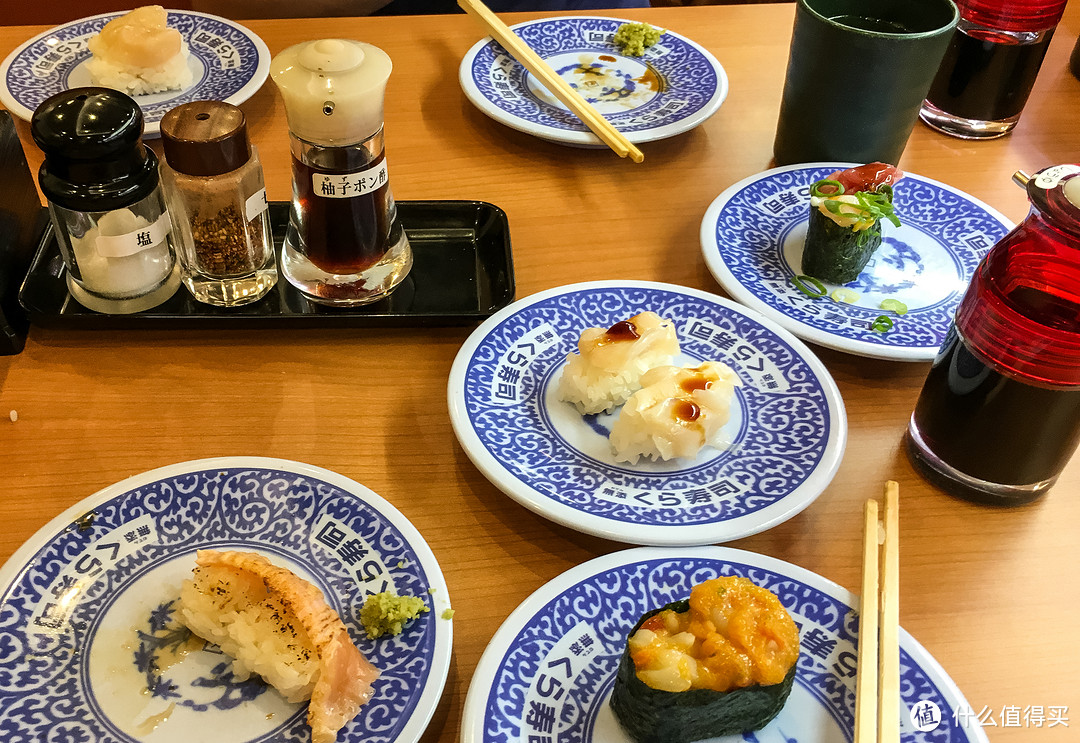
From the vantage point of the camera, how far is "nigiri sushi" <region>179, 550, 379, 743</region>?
74 centimetres

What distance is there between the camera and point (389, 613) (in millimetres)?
788

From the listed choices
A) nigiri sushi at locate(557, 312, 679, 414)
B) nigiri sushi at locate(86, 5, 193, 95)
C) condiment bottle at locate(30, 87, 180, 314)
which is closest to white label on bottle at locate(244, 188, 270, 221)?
condiment bottle at locate(30, 87, 180, 314)

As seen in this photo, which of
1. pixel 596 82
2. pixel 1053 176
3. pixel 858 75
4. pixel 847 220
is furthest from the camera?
pixel 596 82

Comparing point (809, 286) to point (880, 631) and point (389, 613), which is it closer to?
point (880, 631)

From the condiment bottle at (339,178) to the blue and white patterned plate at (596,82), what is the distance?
→ 42 cm

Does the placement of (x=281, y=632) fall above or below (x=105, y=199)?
below

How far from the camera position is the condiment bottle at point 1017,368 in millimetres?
834

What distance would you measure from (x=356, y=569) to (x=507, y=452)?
0.21 m

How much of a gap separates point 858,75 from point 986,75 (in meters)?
0.41

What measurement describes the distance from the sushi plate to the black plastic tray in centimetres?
32

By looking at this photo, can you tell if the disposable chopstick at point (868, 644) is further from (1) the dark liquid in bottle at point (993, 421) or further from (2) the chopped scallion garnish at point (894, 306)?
(2) the chopped scallion garnish at point (894, 306)

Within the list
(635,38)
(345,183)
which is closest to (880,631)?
(345,183)

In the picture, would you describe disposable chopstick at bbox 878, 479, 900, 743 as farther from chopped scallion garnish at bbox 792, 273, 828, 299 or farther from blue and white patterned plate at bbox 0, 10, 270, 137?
blue and white patterned plate at bbox 0, 10, 270, 137

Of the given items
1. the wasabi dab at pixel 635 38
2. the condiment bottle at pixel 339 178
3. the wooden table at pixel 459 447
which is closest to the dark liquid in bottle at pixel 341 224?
the condiment bottle at pixel 339 178
